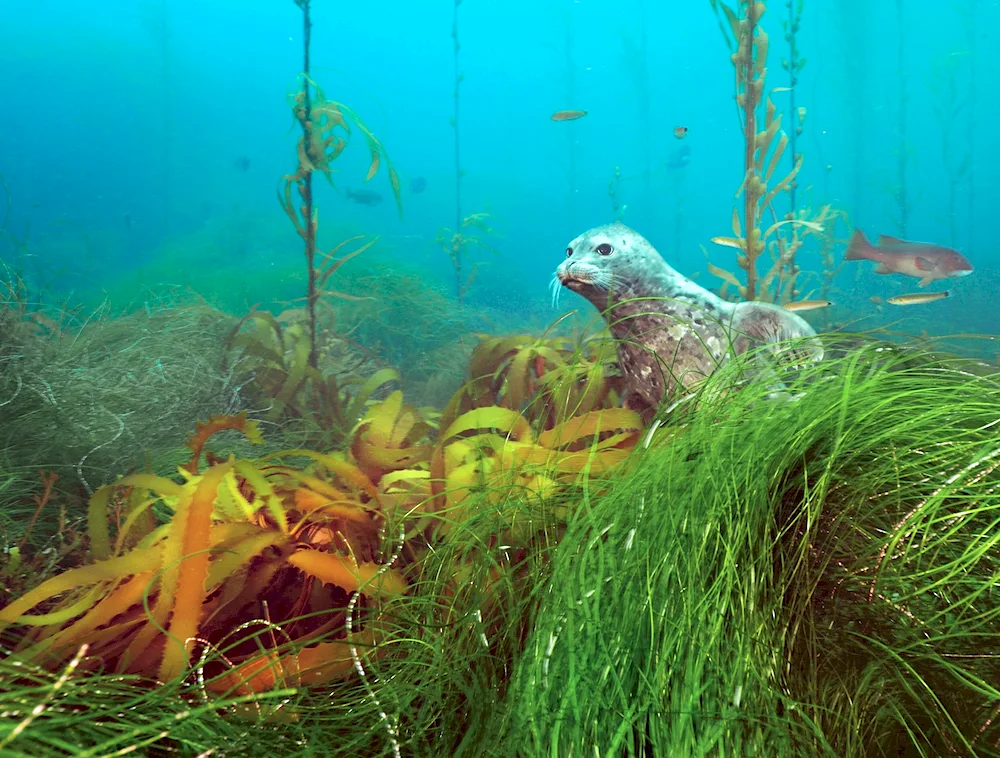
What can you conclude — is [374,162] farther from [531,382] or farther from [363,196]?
[363,196]

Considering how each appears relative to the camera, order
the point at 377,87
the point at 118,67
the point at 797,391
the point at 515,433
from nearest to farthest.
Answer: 1. the point at 797,391
2. the point at 515,433
3. the point at 118,67
4. the point at 377,87

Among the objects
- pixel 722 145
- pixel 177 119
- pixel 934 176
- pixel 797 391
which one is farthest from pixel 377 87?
pixel 797 391

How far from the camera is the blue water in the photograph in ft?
199

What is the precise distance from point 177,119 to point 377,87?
23881mm

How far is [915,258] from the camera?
4.40 metres

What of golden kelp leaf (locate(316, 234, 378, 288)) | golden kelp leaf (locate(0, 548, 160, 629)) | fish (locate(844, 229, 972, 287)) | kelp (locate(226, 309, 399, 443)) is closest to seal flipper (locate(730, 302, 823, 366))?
kelp (locate(226, 309, 399, 443))

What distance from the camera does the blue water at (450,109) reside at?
6059 cm

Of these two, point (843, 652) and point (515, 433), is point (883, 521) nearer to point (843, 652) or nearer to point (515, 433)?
point (843, 652)

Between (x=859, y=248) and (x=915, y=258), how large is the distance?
0.37 meters

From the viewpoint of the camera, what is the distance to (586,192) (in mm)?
90438

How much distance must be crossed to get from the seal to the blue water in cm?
3934

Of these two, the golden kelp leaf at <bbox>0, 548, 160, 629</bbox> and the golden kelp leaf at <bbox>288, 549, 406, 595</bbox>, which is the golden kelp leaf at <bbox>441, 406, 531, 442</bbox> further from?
the golden kelp leaf at <bbox>0, 548, 160, 629</bbox>

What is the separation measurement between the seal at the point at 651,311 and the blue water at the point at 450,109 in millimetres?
39339

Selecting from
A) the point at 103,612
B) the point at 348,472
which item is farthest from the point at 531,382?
the point at 103,612
